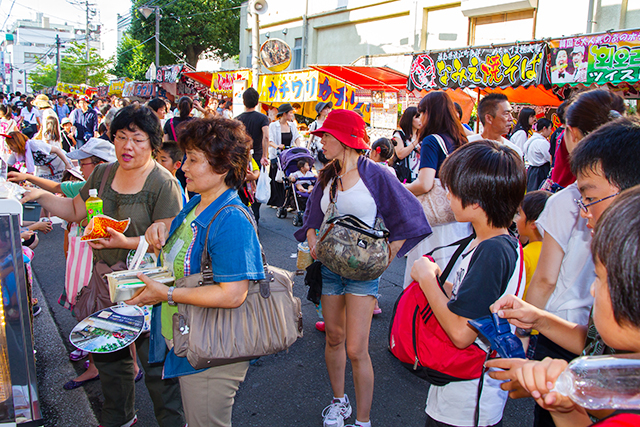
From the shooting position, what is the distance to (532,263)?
2.74 metres

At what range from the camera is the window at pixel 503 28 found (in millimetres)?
14070

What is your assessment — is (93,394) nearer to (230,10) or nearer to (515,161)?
(515,161)

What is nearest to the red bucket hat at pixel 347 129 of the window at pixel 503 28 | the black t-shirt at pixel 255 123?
the black t-shirt at pixel 255 123

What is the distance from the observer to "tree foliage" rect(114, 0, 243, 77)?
36.0m

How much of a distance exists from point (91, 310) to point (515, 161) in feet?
7.97

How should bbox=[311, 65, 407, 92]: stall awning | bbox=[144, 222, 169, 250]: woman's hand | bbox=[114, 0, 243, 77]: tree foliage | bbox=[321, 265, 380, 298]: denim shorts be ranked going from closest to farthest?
1. bbox=[144, 222, 169, 250]: woman's hand
2. bbox=[321, 265, 380, 298]: denim shorts
3. bbox=[311, 65, 407, 92]: stall awning
4. bbox=[114, 0, 243, 77]: tree foliage

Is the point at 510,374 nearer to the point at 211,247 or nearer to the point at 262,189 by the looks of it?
the point at 211,247

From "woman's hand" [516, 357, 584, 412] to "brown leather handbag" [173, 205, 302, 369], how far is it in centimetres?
118

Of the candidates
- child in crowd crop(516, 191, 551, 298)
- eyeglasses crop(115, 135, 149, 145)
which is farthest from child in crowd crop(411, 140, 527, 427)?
eyeglasses crop(115, 135, 149, 145)

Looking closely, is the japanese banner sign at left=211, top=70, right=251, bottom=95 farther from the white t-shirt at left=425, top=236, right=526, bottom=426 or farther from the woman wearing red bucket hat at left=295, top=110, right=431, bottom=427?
the white t-shirt at left=425, top=236, right=526, bottom=426

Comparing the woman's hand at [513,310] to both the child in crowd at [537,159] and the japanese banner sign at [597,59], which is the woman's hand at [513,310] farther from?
the japanese banner sign at [597,59]

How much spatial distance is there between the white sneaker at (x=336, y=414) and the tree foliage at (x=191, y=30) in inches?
1455

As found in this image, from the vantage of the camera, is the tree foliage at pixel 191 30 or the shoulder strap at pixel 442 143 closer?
the shoulder strap at pixel 442 143

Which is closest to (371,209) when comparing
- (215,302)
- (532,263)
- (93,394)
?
(532,263)
